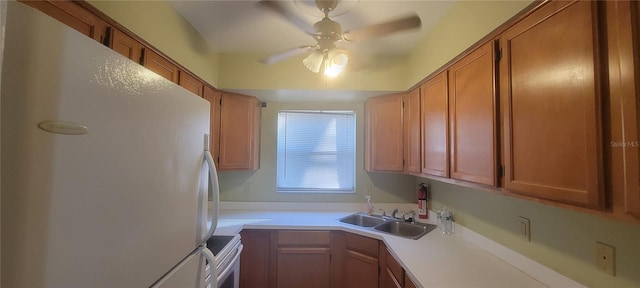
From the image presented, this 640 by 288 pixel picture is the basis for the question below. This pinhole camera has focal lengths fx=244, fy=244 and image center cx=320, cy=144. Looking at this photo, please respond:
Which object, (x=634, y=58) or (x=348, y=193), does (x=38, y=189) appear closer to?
(x=634, y=58)

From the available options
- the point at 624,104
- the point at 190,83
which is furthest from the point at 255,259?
the point at 624,104

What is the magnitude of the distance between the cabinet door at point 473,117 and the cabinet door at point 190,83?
1.83 metres

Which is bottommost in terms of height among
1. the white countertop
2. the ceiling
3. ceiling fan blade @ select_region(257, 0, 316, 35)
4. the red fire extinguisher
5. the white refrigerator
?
the white countertop

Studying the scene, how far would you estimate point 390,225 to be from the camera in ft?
7.47

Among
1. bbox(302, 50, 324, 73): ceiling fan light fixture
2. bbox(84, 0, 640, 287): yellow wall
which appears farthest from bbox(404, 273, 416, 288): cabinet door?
bbox(302, 50, 324, 73): ceiling fan light fixture

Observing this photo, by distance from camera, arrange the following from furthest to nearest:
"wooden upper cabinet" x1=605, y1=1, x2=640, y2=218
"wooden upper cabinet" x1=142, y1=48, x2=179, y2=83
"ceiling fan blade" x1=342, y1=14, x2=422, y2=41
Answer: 1. "wooden upper cabinet" x1=142, y1=48, x2=179, y2=83
2. "ceiling fan blade" x1=342, y1=14, x2=422, y2=41
3. "wooden upper cabinet" x1=605, y1=1, x2=640, y2=218

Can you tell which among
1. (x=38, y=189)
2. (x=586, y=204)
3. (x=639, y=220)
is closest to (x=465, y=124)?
(x=586, y=204)

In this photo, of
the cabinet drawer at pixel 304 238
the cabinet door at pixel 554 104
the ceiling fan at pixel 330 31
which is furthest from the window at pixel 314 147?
the cabinet door at pixel 554 104

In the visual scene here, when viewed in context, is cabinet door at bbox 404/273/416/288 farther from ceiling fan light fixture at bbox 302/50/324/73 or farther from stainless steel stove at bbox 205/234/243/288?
ceiling fan light fixture at bbox 302/50/324/73

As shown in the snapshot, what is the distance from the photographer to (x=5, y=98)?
→ 1.29 feet

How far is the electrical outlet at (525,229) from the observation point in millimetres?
1282

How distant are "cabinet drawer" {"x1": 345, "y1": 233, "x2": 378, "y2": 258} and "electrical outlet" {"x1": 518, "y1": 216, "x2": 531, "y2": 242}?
3.00ft

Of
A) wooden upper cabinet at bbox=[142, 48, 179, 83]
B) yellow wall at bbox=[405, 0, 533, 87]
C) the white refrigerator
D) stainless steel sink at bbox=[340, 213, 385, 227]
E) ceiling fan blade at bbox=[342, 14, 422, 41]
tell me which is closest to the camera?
the white refrigerator

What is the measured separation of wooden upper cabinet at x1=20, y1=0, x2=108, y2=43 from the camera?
0.89 meters
